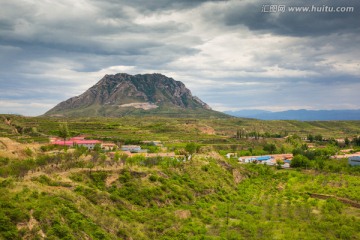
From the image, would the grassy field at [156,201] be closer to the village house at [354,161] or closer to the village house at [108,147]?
the village house at [354,161]

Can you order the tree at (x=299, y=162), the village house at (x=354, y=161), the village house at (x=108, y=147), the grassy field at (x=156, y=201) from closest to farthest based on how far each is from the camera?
the grassy field at (x=156, y=201) → the village house at (x=108, y=147) → the village house at (x=354, y=161) → the tree at (x=299, y=162)

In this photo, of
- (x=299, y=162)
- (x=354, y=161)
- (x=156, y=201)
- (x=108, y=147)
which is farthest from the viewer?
(x=108, y=147)

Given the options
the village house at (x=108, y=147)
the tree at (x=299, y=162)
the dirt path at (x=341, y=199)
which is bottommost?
the dirt path at (x=341, y=199)

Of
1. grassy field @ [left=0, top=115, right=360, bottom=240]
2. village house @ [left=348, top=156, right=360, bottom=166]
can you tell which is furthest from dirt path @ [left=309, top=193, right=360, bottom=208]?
village house @ [left=348, top=156, right=360, bottom=166]

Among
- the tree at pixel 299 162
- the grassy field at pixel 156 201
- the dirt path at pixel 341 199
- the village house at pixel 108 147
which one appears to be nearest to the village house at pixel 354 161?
the tree at pixel 299 162

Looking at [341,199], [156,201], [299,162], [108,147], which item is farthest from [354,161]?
[108,147]

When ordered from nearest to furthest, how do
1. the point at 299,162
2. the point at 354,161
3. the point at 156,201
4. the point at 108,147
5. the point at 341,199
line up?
the point at 156,201 → the point at 341,199 → the point at 354,161 → the point at 299,162 → the point at 108,147

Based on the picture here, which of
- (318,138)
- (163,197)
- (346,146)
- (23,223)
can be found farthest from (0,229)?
(318,138)

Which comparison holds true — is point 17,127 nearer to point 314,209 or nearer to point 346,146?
point 314,209

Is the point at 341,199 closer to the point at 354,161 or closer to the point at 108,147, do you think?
the point at 354,161

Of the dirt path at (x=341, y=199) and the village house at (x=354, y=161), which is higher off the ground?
the village house at (x=354, y=161)

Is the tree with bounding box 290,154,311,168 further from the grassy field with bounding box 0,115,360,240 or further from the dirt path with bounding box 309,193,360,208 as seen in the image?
the dirt path with bounding box 309,193,360,208

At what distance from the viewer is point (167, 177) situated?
53.2 m

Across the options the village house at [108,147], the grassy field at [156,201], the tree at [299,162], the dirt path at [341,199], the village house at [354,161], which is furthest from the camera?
the tree at [299,162]
